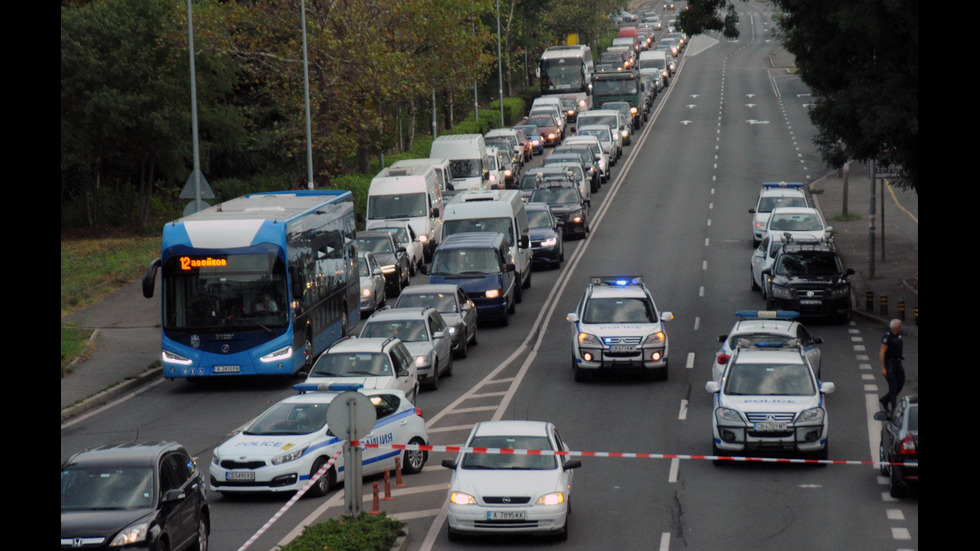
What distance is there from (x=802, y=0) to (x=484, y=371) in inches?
453

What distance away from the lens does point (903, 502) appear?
17.7 metres

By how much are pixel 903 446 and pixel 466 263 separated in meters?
17.6

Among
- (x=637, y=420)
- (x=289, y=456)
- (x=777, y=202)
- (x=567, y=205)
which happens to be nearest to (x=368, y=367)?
(x=637, y=420)

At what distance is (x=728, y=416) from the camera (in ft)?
64.7

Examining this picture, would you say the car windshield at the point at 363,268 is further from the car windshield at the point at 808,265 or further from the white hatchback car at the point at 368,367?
the white hatchback car at the point at 368,367

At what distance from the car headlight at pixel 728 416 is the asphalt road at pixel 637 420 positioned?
0.71 meters

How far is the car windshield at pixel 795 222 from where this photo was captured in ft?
131

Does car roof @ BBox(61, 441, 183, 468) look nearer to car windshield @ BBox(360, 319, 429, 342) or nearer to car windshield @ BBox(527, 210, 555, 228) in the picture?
car windshield @ BBox(360, 319, 429, 342)

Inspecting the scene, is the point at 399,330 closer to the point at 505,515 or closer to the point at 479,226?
the point at 479,226

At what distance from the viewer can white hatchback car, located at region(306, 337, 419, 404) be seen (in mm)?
22969

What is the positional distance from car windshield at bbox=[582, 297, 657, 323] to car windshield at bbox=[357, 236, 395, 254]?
488 inches

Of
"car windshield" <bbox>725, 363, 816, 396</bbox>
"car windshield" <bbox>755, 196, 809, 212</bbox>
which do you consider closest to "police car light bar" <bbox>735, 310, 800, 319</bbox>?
"car windshield" <bbox>725, 363, 816, 396</bbox>
